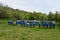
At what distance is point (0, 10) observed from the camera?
40.6 m

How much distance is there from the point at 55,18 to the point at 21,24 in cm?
1525

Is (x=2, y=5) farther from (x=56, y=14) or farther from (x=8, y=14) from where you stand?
(x=56, y=14)

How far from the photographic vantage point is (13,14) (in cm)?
4038

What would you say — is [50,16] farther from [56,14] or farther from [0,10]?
[0,10]

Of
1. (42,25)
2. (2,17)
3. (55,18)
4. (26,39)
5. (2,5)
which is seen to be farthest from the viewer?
(2,5)

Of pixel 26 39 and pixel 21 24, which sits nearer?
pixel 26 39

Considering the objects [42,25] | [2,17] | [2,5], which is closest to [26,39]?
[42,25]

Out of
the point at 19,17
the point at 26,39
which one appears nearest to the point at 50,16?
the point at 19,17

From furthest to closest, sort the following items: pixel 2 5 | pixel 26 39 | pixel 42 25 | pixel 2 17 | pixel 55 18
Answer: pixel 2 5 < pixel 2 17 < pixel 55 18 < pixel 42 25 < pixel 26 39

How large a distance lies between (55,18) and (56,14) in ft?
2.87

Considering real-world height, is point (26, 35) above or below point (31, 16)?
above

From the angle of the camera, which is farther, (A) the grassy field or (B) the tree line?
(B) the tree line

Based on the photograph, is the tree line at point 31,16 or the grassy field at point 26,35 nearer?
the grassy field at point 26,35

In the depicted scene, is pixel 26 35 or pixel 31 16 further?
pixel 31 16
